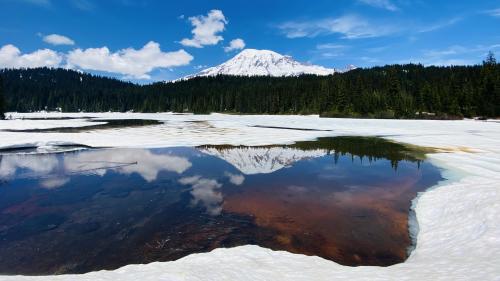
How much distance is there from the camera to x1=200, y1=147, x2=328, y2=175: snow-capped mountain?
63.0 feet

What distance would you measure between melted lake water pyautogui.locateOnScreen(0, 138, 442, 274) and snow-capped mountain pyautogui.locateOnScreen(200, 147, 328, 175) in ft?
0.62

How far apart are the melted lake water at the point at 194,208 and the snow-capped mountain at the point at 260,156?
19cm

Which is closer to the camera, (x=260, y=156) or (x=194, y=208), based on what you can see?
(x=194, y=208)

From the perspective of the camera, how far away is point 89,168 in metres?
18.5

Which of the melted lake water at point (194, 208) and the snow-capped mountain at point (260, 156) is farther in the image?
the snow-capped mountain at point (260, 156)

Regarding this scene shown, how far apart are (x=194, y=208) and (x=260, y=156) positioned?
11.6 m

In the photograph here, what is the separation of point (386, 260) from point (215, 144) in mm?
22627

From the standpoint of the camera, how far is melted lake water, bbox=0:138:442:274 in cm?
831

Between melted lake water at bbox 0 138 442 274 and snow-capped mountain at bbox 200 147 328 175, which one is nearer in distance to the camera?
melted lake water at bbox 0 138 442 274

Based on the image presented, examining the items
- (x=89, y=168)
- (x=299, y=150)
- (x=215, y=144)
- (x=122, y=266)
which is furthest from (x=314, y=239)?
(x=215, y=144)

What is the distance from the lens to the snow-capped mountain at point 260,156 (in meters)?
19.2

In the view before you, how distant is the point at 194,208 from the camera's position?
463 inches

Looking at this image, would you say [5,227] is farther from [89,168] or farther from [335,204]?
[335,204]

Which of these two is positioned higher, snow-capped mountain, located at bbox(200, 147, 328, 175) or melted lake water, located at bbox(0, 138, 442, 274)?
snow-capped mountain, located at bbox(200, 147, 328, 175)
